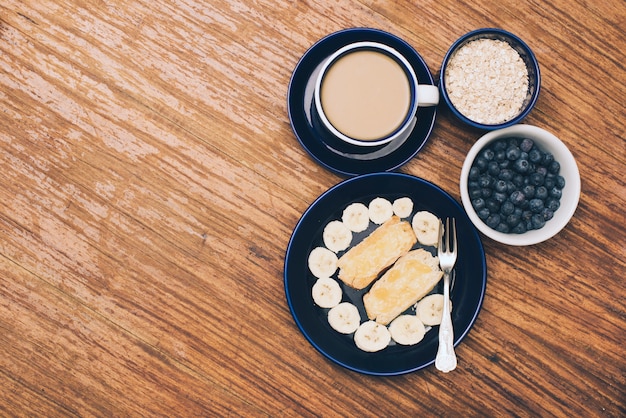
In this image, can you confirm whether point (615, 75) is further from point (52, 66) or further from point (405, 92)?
point (52, 66)

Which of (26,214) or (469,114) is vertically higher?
(469,114)

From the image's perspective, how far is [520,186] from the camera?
2.90ft

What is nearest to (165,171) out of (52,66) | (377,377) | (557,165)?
(52,66)

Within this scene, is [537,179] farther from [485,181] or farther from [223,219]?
[223,219]

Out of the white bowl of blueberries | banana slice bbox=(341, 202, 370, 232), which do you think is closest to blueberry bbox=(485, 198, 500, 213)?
the white bowl of blueberries

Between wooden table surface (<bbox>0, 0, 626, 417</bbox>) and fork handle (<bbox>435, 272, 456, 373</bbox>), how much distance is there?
0.08 m

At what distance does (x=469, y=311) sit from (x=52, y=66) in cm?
90

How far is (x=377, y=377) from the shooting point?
968 millimetres

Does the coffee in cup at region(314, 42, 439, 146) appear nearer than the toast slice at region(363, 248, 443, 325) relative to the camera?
Yes

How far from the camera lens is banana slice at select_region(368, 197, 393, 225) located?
37.7 inches

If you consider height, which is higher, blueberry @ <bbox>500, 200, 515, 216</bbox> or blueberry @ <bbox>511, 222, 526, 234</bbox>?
blueberry @ <bbox>500, 200, 515, 216</bbox>

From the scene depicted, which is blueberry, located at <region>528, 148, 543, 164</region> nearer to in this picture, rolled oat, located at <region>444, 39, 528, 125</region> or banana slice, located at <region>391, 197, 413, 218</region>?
rolled oat, located at <region>444, 39, 528, 125</region>

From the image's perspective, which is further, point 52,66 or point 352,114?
point 52,66

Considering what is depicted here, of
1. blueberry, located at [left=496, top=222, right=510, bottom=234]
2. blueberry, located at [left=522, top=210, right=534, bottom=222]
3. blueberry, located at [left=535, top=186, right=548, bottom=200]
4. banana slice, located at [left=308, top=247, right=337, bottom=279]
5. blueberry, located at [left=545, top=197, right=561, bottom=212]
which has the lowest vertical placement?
banana slice, located at [left=308, top=247, right=337, bottom=279]
